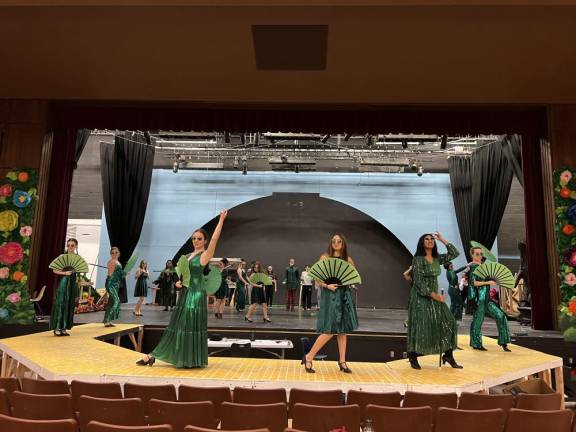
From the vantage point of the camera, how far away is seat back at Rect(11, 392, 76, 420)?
278 centimetres

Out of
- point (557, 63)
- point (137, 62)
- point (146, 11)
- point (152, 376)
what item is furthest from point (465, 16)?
point (152, 376)

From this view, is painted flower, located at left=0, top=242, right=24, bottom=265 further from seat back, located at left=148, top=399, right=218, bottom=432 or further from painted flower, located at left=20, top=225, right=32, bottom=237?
seat back, located at left=148, top=399, right=218, bottom=432

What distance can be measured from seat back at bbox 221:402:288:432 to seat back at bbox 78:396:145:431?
0.55 metres

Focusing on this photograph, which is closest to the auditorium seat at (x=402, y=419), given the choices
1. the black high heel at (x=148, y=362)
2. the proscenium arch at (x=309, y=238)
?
the black high heel at (x=148, y=362)

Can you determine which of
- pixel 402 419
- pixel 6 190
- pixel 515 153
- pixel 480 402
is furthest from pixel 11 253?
pixel 515 153

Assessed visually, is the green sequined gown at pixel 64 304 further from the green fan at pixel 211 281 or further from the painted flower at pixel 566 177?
the painted flower at pixel 566 177

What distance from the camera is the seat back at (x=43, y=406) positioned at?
2777 mm

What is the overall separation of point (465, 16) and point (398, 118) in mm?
2775

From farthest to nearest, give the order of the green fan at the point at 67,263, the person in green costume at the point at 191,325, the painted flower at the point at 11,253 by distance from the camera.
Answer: the painted flower at the point at 11,253 → the green fan at the point at 67,263 → the person in green costume at the point at 191,325

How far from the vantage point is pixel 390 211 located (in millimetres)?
15211

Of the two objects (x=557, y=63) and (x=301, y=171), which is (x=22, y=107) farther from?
(x=557, y=63)

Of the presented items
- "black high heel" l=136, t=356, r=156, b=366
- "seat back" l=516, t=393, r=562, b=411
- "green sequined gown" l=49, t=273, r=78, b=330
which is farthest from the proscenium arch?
"seat back" l=516, t=393, r=562, b=411

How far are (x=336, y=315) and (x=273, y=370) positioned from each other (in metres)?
0.91

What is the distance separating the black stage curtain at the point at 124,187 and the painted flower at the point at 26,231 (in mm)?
4767
